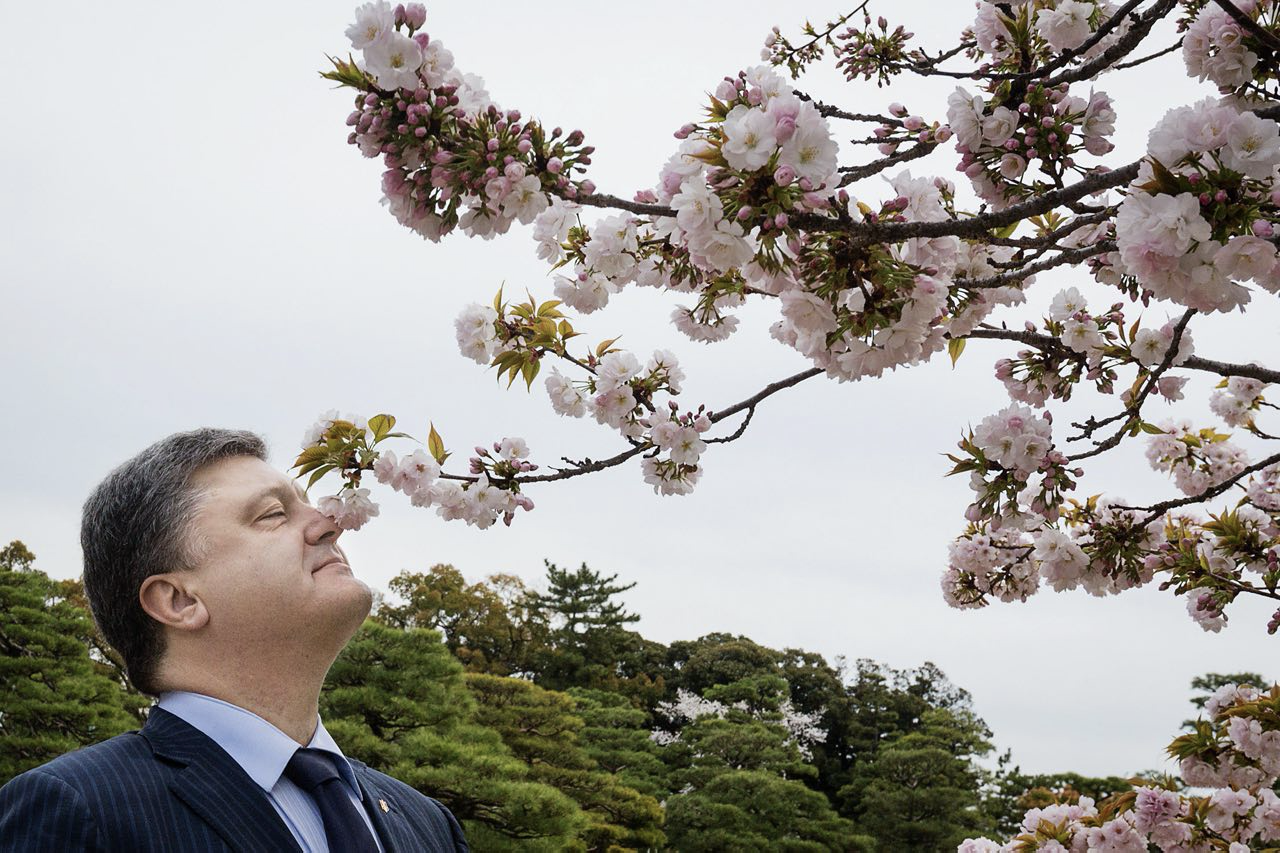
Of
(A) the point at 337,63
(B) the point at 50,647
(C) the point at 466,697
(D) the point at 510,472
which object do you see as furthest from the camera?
(C) the point at 466,697

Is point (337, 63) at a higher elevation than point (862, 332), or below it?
higher

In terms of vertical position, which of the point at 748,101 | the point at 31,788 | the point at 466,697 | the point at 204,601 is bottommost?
the point at 31,788

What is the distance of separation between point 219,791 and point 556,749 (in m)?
9.94

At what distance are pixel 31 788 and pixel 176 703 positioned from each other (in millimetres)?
248

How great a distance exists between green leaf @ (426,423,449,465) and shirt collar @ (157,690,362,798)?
115cm

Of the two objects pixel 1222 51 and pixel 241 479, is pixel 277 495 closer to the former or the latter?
pixel 241 479

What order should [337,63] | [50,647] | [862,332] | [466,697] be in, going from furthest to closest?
1. [466,697]
2. [50,647]
3. [862,332]
4. [337,63]

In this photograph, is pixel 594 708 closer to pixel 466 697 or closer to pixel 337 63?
pixel 466 697

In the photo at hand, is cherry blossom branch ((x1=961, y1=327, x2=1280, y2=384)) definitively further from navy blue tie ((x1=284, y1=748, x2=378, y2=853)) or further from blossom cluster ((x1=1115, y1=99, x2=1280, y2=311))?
navy blue tie ((x1=284, y1=748, x2=378, y2=853))

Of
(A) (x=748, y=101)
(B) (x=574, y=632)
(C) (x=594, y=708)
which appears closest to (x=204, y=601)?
(A) (x=748, y=101)

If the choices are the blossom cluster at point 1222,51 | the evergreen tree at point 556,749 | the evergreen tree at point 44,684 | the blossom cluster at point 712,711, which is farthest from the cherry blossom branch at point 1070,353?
the blossom cluster at point 712,711

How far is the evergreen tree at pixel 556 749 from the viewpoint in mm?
10844

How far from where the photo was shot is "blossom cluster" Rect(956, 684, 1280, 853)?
10.1 ft

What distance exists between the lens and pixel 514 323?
2621 mm
